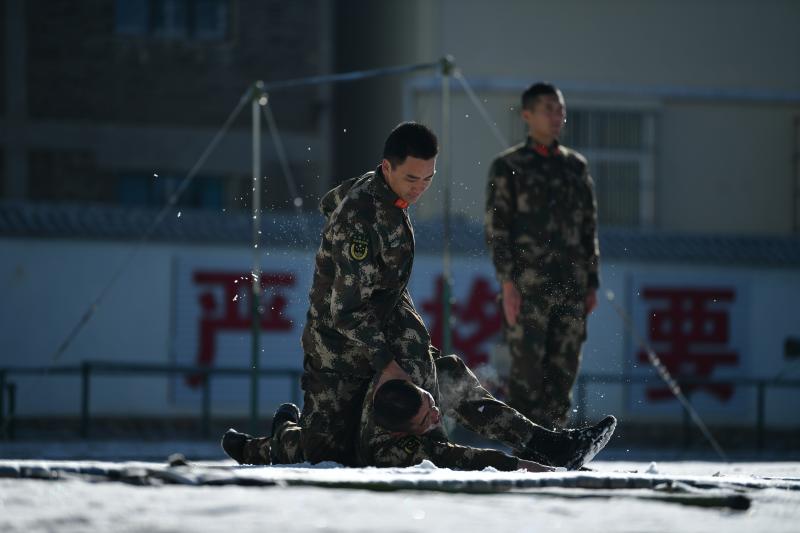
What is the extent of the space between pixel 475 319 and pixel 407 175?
32.2 ft

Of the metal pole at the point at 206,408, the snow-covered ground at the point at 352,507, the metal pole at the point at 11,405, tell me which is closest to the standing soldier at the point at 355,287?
the snow-covered ground at the point at 352,507

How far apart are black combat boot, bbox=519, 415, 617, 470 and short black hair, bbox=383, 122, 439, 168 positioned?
1.08 metres

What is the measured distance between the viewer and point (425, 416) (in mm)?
6012

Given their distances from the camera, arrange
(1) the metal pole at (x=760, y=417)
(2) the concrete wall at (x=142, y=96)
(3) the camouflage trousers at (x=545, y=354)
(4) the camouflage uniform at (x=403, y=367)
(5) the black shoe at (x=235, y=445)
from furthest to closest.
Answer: (2) the concrete wall at (x=142, y=96) → (1) the metal pole at (x=760, y=417) → (3) the camouflage trousers at (x=545, y=354) → (5) the black shoe at (x=235, y=445) → (4) the camouflage uniform at (x=403, y=367)

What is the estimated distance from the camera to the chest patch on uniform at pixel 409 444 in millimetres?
6242

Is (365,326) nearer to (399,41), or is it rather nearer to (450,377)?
(450,377)

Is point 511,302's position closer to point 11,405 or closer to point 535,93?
point 535,93

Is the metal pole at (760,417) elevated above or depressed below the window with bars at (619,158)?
below

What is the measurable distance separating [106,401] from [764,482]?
34.1 ft

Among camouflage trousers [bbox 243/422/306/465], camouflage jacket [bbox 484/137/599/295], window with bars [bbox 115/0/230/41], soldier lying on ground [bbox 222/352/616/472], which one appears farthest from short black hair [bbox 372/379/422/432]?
window with bars [bbox 115/0/230/41]

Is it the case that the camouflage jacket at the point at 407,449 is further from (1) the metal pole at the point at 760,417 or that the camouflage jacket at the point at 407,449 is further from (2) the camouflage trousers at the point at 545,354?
(1) the metal pole at the point at 760,417

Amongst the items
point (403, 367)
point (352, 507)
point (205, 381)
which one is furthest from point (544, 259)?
point (205, 381)

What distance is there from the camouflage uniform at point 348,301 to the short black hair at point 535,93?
73.5 inches

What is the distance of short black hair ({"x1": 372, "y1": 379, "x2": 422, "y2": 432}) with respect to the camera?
19.6 feet
